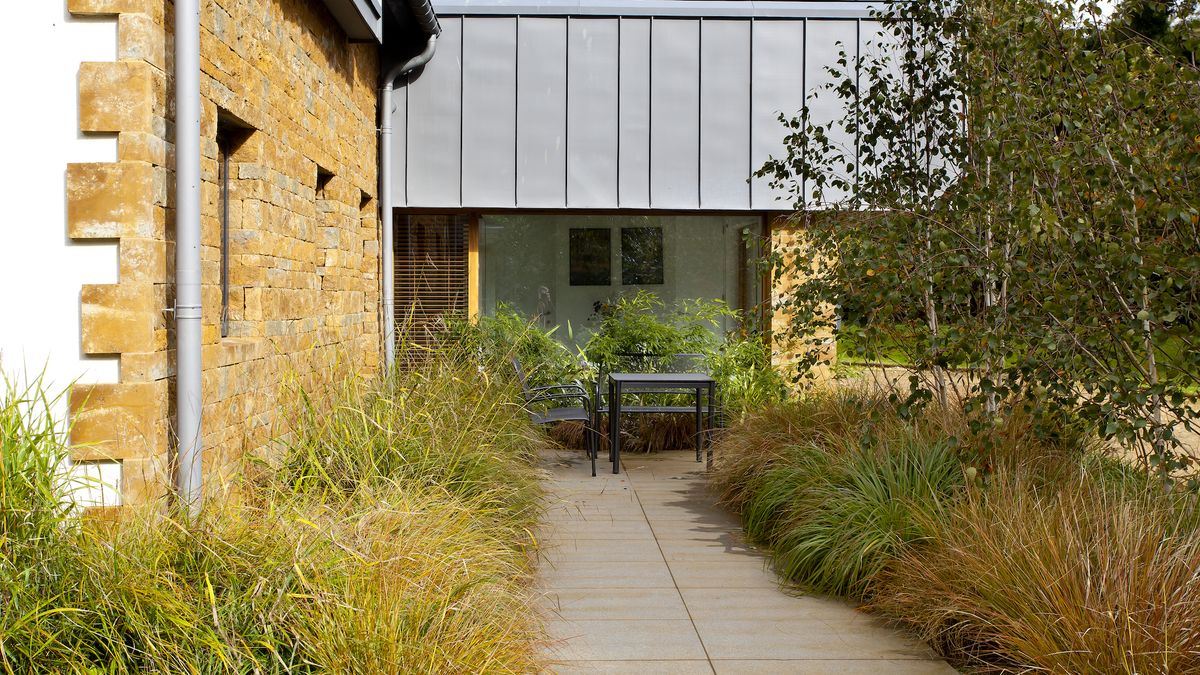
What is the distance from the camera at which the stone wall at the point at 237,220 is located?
167 inches

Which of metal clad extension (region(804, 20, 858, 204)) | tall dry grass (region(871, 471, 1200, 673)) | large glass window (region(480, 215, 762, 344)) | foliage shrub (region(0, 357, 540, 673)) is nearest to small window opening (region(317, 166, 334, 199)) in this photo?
large glass window (region(480, 215, 762, 344))

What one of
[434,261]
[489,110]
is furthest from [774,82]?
[434,261]

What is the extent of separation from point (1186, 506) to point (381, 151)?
25.3ft

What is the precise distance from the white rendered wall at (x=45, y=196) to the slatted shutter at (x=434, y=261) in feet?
22.0

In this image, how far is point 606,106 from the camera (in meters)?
10.8

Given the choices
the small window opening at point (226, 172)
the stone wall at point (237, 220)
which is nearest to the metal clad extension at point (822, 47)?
the stone wall at point (237, 220)

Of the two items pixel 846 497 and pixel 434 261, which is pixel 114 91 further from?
pixel 434 261

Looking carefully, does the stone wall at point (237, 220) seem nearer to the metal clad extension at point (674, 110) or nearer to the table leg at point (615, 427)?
the table leg at point (615, 427)

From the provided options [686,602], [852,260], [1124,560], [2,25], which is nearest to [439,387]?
[686,602]

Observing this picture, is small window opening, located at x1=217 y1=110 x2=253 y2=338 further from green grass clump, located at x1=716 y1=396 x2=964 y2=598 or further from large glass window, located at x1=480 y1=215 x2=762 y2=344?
large glass window, located at x1=480 y1=215 x2=762 y2=344

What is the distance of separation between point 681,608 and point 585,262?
6.73 meters

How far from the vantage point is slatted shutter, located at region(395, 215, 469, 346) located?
11.0m

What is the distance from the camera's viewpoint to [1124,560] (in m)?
3.58

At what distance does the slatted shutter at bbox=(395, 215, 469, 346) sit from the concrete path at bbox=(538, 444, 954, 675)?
14.2 feet
